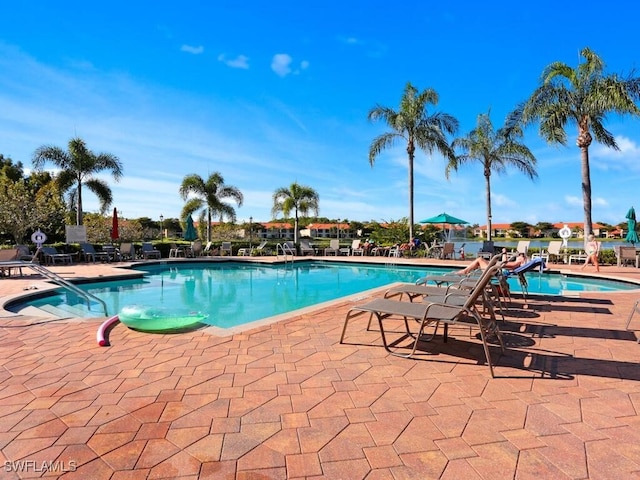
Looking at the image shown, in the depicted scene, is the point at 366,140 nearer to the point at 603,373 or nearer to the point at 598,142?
the point at 598,142

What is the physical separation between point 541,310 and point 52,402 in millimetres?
6104

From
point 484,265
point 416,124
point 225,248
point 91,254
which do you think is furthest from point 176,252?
point 484,265

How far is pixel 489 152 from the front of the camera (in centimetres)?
1894

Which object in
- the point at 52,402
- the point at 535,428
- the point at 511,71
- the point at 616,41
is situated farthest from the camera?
the point at 511,71

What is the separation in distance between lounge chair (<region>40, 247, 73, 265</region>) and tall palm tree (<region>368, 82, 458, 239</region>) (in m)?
14.9

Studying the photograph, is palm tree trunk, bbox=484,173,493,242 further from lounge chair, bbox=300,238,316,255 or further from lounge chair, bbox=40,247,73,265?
lounge chair, bbox=40,247,73,265

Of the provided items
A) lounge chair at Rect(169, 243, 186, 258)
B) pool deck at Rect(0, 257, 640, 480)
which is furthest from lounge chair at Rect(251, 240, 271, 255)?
pool deck at Rect(0, 257, 640, 480)

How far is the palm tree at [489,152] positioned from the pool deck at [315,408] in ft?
53.7

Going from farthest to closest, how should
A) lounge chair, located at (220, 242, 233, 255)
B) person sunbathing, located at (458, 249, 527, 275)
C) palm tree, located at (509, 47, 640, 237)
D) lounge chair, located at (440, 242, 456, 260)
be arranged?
lounge chair, located at (220, 242, 233, 255) < lounge chair, located at (440, 242, 456, 260) < palm tree, located at (509, 47, 640, 237) < person sunbathing, located at (458, 249, 527, 275)

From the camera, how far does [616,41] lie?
513 inches

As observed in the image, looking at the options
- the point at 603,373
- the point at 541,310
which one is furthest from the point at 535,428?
the point at 541,310

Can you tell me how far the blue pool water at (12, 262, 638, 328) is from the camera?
25.9 feet

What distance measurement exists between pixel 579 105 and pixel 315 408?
53.7 ft

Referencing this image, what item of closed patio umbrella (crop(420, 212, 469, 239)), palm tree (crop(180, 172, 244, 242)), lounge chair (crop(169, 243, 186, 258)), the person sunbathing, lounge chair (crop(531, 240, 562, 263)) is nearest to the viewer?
the person sunbathing
